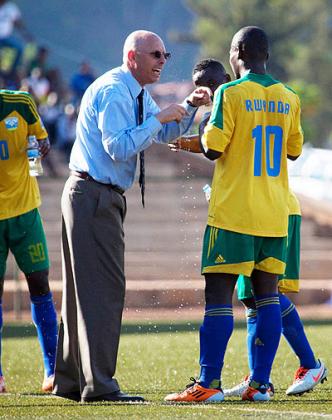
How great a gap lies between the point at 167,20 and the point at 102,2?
849cm

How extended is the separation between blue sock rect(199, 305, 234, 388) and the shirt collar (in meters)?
1.28

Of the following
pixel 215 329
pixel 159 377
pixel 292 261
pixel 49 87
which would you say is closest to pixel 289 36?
pixel 49 87

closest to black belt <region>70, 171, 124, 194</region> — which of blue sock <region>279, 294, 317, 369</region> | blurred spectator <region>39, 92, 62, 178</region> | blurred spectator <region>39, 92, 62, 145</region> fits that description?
blue sock <region>279, 294, 317, 369</region>

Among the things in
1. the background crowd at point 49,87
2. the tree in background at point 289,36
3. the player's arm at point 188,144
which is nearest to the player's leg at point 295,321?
the player's arm at point 188,144

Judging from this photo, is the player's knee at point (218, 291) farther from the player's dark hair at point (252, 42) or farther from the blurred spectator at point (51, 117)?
the blurred spectator at point (51, 117)

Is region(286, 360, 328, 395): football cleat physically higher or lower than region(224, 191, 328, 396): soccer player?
lower

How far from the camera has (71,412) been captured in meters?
7.81

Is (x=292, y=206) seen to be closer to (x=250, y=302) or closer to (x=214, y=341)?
(x=250, y=302)

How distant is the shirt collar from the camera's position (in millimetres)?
8336

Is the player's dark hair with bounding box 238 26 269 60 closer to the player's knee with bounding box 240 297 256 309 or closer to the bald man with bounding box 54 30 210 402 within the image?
the bald man with bounding box 54 30 210 402

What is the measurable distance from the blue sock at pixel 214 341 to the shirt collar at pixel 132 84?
1275 millimetres

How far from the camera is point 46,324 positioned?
9586 millimetres

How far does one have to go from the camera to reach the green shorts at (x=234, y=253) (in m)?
8.14

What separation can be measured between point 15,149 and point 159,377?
1.82m
